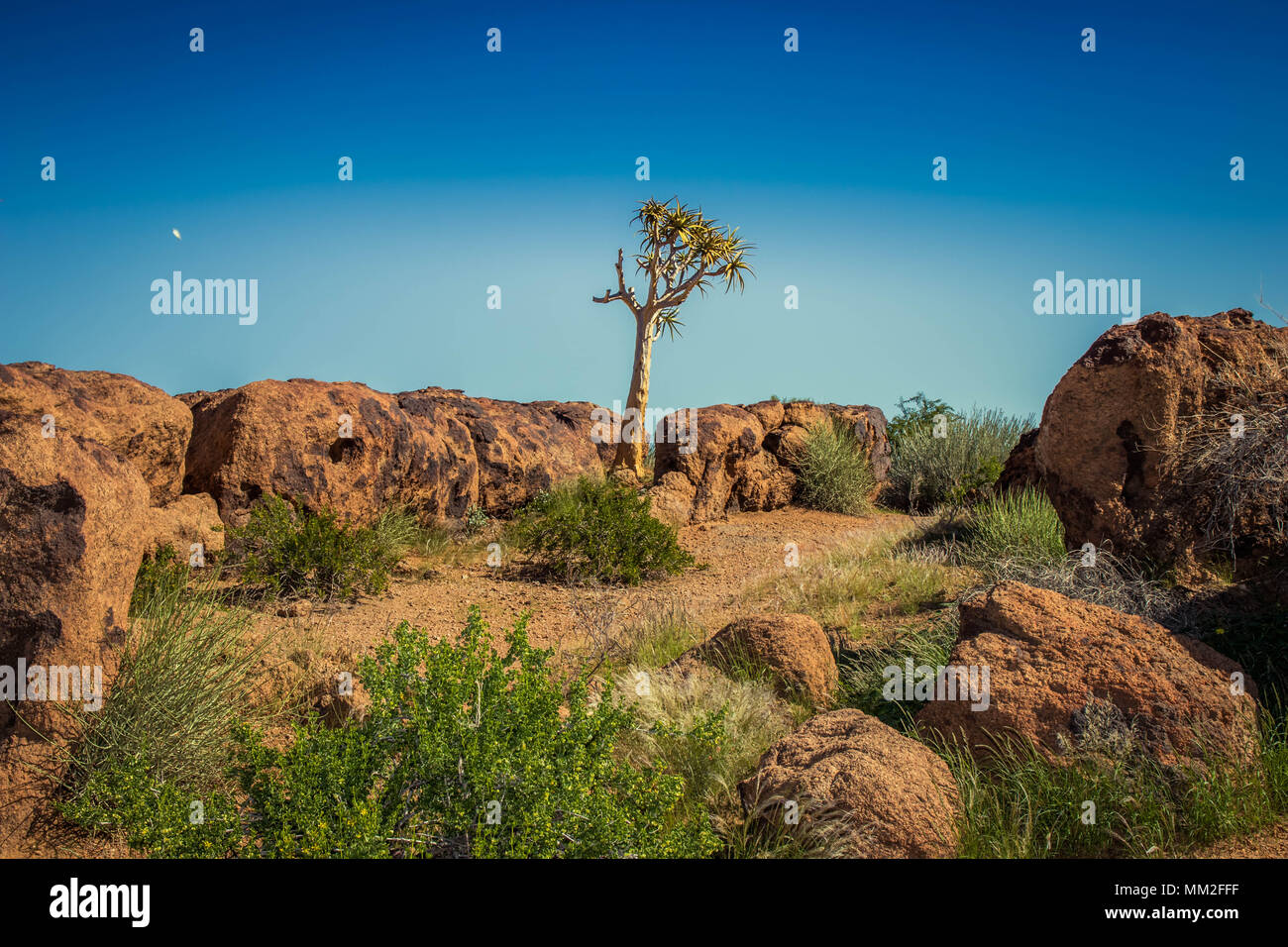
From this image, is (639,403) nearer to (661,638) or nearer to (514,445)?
(514,445)

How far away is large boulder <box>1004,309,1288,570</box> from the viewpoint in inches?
234

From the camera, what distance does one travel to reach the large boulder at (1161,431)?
5.94 metres

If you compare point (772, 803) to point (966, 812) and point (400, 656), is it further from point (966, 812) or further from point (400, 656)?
point (400, 656)

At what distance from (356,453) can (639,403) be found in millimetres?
7514

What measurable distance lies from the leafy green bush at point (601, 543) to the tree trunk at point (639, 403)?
534 cm

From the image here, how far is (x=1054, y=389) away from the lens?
275 inches

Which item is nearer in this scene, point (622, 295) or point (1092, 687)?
point (1092, 687)

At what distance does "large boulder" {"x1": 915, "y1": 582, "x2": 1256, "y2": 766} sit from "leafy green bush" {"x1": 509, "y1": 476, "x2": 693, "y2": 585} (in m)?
5.12

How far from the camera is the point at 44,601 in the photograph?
3.62 metres

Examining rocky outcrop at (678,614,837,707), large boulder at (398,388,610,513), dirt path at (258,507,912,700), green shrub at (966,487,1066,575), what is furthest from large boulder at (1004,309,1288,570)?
large boulder at (398,388,610,513)

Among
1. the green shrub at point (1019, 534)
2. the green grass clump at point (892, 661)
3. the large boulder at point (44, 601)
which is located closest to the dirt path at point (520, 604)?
the large boulder at point (44, 601)

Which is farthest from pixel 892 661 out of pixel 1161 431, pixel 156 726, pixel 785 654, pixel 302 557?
pixel 302 557

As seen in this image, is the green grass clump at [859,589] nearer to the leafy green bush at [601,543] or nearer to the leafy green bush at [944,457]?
the leafy green bush at [601,543]
